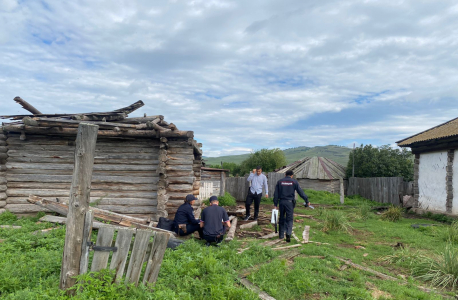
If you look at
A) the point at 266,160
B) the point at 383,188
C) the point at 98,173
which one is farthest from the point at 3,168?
the point at 266,160

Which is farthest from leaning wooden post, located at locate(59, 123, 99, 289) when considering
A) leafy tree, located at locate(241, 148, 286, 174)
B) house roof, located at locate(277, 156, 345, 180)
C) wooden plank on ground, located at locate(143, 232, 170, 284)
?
leafy tree, located at locate(241, 148, 286, 174)

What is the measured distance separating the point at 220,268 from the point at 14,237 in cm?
514

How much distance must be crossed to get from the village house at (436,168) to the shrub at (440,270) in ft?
29.6

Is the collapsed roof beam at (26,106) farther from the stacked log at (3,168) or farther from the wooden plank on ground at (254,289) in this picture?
the wooden plank on ground at (254,289)

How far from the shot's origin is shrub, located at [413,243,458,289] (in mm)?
5594

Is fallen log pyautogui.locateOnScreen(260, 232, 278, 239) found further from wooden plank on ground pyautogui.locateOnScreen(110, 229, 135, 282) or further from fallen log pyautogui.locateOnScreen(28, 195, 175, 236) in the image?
wooden plank on ground pyautogui.locateOnScreen(110, 229, 135, 282)

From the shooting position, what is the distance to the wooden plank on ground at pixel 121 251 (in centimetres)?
438

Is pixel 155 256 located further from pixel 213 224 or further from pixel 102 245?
pixel 213 224

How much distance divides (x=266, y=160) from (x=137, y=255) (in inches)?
1838

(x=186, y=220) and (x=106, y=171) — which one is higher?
(x=106, y=171)

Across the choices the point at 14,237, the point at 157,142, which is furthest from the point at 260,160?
the point at 14,237

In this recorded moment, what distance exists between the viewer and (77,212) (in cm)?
428

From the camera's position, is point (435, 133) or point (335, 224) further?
point (435, 133)

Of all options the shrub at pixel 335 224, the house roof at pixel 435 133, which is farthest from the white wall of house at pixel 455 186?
the shrub at pixel 335 224
